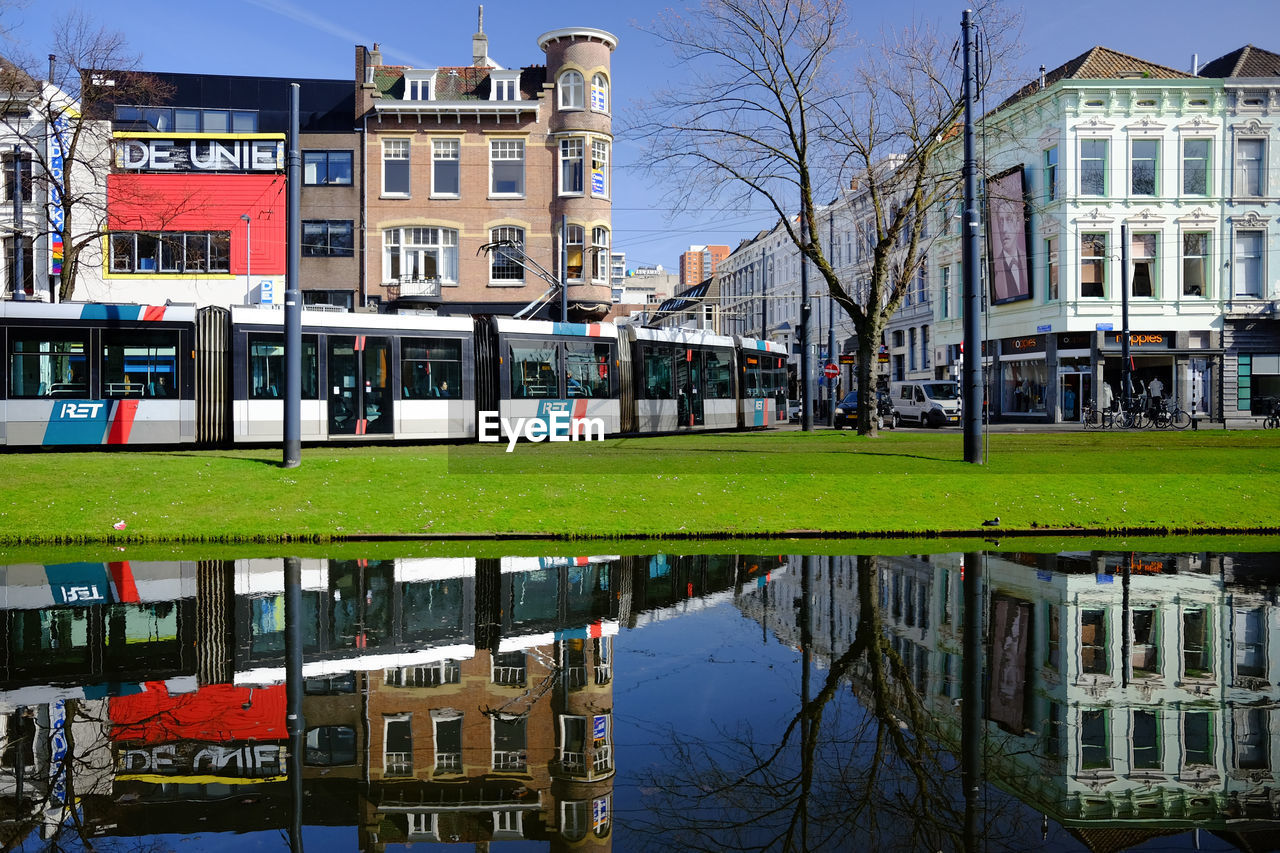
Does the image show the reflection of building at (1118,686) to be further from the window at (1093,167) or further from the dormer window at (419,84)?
the window at (1093,167)

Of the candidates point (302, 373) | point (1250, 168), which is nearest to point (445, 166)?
point (302, 373)

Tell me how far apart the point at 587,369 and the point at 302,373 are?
7.09 meters

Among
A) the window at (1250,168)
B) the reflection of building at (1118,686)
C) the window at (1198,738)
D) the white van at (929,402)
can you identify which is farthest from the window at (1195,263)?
the window at (1198,738)

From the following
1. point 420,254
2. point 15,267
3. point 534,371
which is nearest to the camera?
point 534,371

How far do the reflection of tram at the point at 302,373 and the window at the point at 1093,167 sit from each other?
84.8ft

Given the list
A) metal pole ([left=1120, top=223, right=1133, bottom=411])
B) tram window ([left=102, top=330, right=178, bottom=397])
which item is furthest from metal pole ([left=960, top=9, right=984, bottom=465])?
metal pole ([left=1120, top=223, right=1133, bottom=411])

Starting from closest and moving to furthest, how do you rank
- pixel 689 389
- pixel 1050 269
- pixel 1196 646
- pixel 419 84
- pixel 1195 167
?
pixel 1196 646 → pixel 689 389 → pixel 419 84 → pixel 1195 167 → pixel 1050 269

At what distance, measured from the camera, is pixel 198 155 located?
39156 millimetres

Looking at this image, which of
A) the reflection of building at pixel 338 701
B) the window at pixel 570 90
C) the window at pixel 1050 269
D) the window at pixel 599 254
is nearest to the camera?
the reflection of building at pixel 338 701

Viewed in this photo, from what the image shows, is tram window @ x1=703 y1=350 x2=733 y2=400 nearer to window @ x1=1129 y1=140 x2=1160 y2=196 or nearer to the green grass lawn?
the green grass lawn

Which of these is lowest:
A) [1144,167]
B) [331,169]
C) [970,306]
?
[970,306]

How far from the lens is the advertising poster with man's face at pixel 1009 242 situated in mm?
44906

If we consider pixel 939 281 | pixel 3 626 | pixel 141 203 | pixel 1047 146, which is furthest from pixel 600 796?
pixel 939 281

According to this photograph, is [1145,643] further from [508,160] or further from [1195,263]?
[1195,263]
